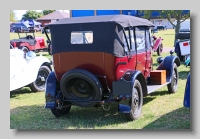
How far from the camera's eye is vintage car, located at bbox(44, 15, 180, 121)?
4926 millimetres

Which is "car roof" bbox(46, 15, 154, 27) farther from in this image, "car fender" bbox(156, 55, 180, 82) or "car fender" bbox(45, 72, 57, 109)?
"car fender" bbox(156, 55, 180, 82)

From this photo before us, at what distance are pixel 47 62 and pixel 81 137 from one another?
→ 3.30 metres

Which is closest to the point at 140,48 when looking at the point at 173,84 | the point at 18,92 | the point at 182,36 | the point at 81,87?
the point at 81,87

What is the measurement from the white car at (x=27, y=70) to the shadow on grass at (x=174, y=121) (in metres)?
3.00

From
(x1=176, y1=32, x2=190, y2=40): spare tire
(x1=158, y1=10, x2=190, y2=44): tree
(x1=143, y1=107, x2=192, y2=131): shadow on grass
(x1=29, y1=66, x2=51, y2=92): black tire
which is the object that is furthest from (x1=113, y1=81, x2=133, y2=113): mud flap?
(x1=176, y1=32, x2=190, y2=40): spare tire

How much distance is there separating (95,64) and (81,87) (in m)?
0.43

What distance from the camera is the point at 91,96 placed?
5.13m

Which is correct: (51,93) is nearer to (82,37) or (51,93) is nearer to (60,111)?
(60,111)

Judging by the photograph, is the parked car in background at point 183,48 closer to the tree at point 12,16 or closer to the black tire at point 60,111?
the black tire at point 60,111

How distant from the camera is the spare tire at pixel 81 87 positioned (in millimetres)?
4875

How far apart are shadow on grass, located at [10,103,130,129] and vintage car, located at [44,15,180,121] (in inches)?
9.7

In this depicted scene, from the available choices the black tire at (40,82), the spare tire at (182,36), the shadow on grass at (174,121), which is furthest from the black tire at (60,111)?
the spare tire at (182,36)

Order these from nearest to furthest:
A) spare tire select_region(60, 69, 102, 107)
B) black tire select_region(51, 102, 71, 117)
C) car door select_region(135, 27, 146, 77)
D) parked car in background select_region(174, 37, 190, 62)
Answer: spare tire select_region(60, 69, 102, 107)
black tire select_region(51, 102, 71, 117)
car door select_region(135, 27, 146, 77)
parked car in background select_region(174, 37, 190, 62)

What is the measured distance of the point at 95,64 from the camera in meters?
4.98
